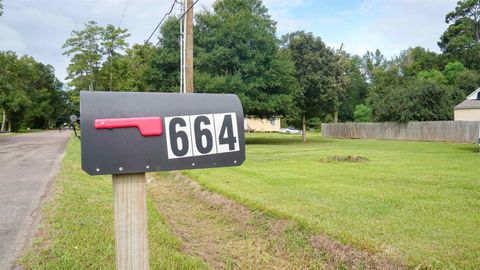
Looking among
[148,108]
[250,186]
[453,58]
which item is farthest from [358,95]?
[148,108]

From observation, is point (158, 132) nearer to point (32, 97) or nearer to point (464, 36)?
point (464, 36)

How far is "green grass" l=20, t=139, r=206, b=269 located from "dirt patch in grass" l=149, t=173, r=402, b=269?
0.35 m

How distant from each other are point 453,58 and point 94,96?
69.1 meters

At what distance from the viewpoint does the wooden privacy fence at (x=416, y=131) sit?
3101 centimetres

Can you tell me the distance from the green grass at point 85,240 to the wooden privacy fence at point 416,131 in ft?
80.6

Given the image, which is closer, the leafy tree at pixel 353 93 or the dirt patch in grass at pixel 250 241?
the dirt patch in grass at pixel 250 241

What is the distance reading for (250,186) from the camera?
884 cm

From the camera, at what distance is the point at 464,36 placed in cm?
6278

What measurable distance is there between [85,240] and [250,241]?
2.04 metres

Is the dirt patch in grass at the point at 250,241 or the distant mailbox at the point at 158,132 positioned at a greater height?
the distant mailbox at the point at 158,132

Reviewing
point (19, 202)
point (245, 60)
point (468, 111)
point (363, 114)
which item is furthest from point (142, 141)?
point (363, 114)

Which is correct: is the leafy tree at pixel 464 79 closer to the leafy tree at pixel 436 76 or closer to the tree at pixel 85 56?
the leafy tree at pixel 436 76

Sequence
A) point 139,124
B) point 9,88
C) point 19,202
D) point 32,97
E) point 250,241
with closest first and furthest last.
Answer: point 139,124
point 250,241
point 19,202
point 9,88
point 32,97

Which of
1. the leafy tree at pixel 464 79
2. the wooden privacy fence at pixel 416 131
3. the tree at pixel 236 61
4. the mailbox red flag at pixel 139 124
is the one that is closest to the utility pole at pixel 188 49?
the tree at pixel 236 61
